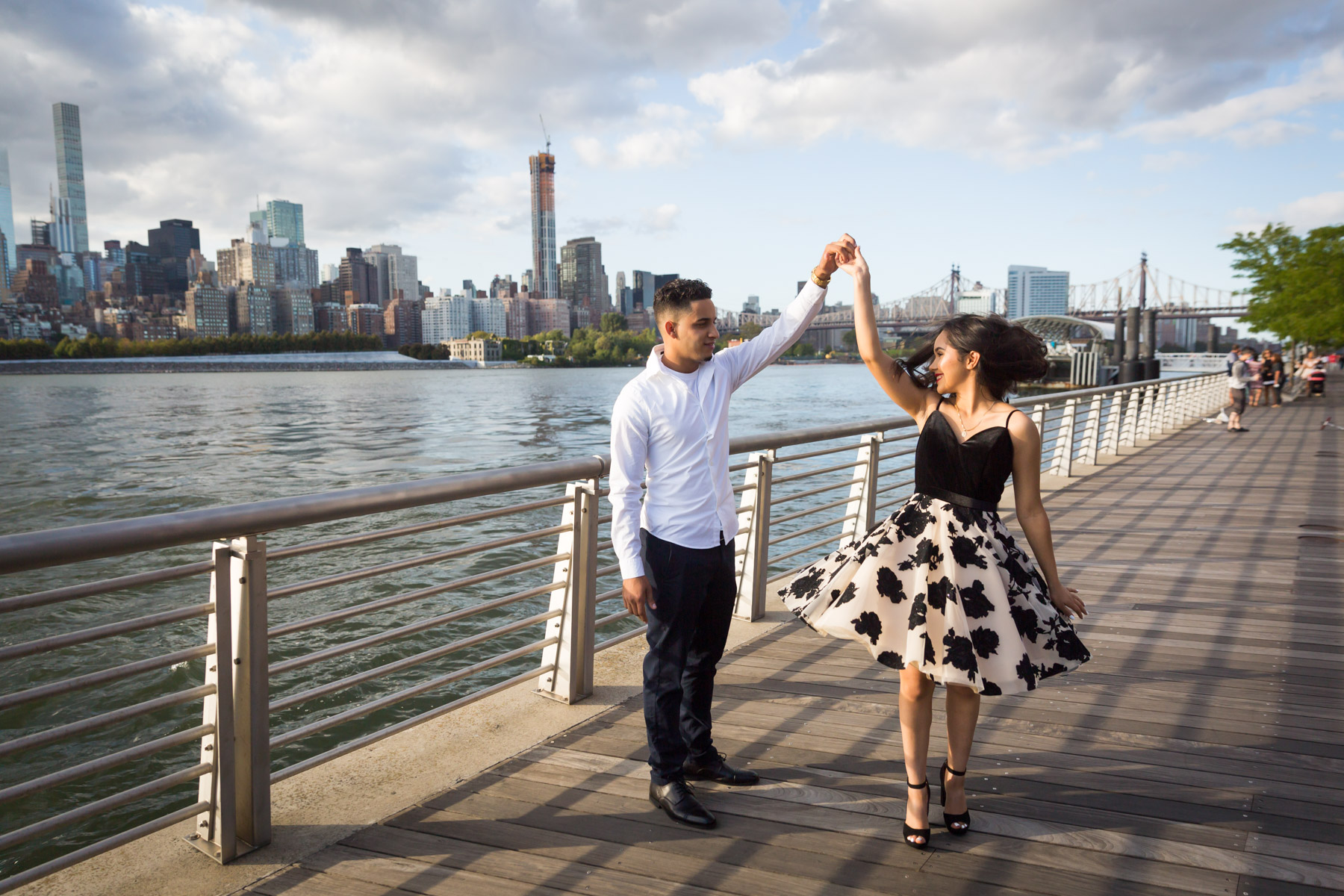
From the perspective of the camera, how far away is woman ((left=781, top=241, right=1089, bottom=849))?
2225 millimetres

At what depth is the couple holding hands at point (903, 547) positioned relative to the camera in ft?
7.38

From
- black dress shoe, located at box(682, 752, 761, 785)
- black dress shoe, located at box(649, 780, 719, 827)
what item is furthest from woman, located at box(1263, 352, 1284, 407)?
black dress shoe, located at box(649, 780, 719, 827)

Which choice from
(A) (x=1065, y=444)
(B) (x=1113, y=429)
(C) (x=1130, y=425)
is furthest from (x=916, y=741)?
(C) (x=1130, y=425)

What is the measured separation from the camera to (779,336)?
280 centimetres

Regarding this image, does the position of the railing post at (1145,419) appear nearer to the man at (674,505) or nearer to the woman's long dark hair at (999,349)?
the woman's long dark hair at (999,349)

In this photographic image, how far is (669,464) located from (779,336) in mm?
594

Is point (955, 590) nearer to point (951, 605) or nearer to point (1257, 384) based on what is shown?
point (951, 605)

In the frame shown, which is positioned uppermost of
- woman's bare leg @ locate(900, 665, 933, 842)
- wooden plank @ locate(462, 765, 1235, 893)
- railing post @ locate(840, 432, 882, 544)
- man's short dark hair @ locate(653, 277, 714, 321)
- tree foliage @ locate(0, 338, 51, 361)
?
tree foliage @ locate(0, 338, 51, 361)

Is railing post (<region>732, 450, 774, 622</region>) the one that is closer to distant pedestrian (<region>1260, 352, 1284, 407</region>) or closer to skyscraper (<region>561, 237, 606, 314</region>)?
distant pedestrian (<region>1260, 352, 1284, 407</region>)

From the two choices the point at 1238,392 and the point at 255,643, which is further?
the point at 1238,392

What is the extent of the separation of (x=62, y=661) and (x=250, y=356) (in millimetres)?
115223

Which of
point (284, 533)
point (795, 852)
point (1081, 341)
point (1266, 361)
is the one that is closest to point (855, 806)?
point (795, 852)

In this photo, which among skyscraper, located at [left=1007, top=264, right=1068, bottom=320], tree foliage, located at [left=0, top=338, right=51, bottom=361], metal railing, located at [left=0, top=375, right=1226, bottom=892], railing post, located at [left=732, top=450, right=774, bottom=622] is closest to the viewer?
metal railing, located at [left=0, top=375, right=1226, bottom=892]

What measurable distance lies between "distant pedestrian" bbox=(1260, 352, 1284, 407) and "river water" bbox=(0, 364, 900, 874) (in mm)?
11613
